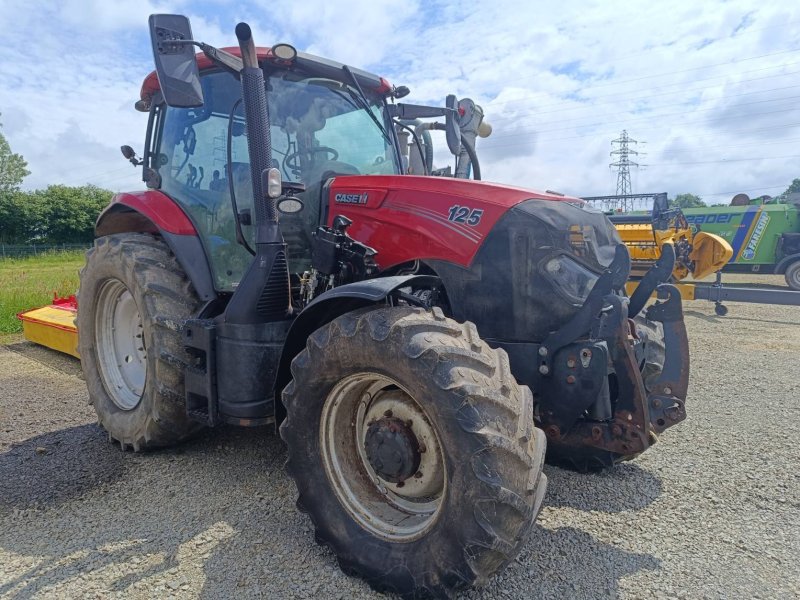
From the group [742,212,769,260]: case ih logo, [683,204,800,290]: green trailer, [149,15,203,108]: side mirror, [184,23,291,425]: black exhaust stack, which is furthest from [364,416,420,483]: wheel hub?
[742,212,769,260]: case ih logo

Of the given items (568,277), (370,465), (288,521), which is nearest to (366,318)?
(370,465)

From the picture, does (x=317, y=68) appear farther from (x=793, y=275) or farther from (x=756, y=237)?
(x=756, y=237)

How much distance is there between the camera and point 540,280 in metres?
Result: 2.77

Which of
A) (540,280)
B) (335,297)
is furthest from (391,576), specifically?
(540,280)

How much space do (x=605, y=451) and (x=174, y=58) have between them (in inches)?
116

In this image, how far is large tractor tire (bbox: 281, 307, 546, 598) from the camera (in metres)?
2.02

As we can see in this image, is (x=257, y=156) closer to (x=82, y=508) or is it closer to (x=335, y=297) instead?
(x=335, y=297)

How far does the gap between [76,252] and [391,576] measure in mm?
41411

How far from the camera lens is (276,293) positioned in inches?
123

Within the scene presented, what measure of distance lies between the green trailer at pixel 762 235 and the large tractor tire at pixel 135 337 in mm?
15605

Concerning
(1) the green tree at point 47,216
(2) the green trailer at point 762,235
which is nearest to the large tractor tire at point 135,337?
(2) the green trailer at point 762,235

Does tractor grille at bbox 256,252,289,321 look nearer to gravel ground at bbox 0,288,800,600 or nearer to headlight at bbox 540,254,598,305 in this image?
gravel ground at bbox 0,288,800,600

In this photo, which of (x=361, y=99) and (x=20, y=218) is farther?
(x=20, y=218)

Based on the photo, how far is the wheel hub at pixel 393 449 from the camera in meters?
2.38
